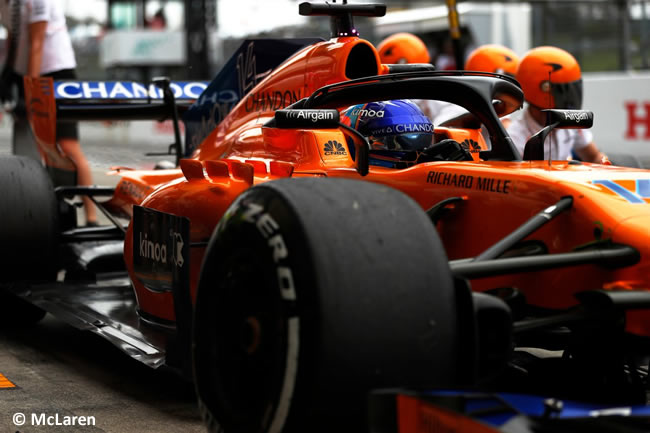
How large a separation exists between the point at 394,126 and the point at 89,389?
5.05 feet

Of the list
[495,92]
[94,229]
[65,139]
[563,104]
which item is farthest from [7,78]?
[495,92]

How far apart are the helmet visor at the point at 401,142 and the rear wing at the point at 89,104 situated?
214cm

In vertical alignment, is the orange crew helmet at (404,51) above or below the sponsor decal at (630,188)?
→ above

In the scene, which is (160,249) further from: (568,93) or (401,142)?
(568,93)

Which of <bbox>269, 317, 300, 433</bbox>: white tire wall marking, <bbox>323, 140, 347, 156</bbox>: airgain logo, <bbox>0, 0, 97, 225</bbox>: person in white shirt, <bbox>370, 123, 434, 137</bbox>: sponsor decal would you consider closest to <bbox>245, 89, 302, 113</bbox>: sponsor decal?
Result: <bbox>323, 140, 347, 156</bbox>: airgain logo

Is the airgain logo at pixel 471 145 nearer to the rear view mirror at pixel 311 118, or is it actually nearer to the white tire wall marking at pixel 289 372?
the rear view mirror at pixel 311 118

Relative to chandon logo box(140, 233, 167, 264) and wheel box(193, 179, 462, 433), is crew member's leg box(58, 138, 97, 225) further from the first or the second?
wheel box(193, 179, 462, 433)

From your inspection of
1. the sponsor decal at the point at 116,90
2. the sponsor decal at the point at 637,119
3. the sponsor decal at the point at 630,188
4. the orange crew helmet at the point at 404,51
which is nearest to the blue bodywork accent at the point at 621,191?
the sponsor decal at the point at 630,188

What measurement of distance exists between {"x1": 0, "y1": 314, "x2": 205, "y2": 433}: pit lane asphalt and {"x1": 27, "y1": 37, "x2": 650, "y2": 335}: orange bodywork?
302 millimetres

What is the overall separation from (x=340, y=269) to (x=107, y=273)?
3.37m

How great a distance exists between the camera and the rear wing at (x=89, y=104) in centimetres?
584

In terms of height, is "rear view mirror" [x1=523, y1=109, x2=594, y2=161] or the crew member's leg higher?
"rear view mirror" [x1=523, y1=109, x2=594, y2=161]

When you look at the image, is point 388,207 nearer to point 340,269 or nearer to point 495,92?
point 340,269

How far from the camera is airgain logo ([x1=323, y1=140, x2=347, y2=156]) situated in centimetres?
404
